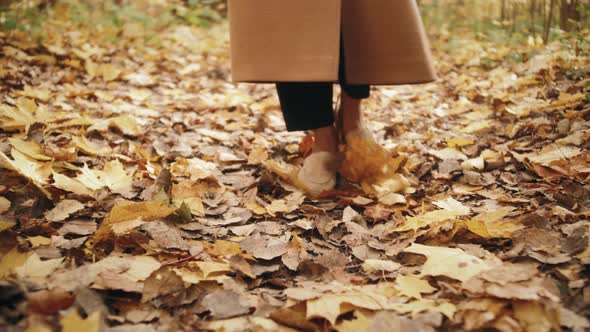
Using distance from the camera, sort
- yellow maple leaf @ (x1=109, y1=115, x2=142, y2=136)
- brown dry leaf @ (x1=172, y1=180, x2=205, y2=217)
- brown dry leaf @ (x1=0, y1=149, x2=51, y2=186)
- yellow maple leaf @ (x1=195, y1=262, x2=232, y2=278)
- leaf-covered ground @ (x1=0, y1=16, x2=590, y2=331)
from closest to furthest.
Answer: leaf-covered ground @ (x1=0, y1=16, x2=590, y2=331) → yellow maple leaf @ (x1=195, y1=262, x2=232, y2=278) → brown dry leaf @ (x1=0, y1=149, x2=51, y2=186) → brown dry leaf @ (x1=172, y1=180, x2=205, y2=217) → yellow maple leaf @ (x1=109, y1=115, x2=142, y2=136)

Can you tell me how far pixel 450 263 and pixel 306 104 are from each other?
0.77 meters

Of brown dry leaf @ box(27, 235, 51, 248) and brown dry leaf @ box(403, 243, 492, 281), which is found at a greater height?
brown dry leaf @ box(27, 235, 51, 248)

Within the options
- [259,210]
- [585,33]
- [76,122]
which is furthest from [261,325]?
[585,33]

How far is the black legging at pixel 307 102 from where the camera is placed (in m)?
1.50

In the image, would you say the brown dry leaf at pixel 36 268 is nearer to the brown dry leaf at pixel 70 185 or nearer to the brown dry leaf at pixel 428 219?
the brown dry leaf at pixel 70 185

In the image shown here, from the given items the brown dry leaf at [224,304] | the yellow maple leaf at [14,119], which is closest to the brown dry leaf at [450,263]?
the brown dry leaf at [224,304]

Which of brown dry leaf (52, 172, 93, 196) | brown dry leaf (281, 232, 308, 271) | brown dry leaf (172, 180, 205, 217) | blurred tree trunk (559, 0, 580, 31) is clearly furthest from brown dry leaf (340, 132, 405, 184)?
blurred tree trunk (559, 0, 580, 31)

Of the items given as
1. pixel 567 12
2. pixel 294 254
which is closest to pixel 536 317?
pixel 294 254

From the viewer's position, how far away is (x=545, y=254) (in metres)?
0.99

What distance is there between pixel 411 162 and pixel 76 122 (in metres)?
1.42

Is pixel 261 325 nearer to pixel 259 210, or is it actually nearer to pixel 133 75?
pixel 259 210

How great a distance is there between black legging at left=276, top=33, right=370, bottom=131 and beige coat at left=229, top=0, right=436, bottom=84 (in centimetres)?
9

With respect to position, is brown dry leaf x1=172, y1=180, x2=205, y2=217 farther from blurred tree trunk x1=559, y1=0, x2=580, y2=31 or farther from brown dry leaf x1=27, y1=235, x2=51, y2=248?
blurred tree trunk x1=559, y1=0, x2=580, y2=31

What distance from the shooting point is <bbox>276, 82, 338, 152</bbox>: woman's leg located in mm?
1502
